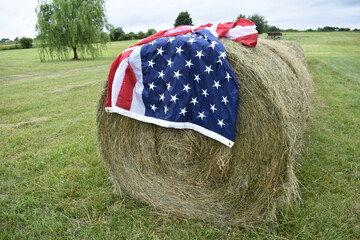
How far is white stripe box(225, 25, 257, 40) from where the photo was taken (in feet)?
10.9

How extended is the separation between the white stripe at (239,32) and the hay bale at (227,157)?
22 cm

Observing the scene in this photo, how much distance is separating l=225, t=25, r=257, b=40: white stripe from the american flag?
0.35m

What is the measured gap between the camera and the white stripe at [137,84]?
121 inches

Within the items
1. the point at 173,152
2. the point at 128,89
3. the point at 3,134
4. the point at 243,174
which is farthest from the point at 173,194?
the point at 3,134

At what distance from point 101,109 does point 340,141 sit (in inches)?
160

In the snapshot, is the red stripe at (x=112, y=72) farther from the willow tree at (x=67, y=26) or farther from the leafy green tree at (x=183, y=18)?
the leafy green tree at (x=183, y=18)

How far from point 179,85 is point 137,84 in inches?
21.5

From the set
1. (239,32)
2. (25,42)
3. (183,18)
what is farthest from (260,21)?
(239,32)

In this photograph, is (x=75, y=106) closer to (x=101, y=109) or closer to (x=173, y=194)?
(x=101, y=109)

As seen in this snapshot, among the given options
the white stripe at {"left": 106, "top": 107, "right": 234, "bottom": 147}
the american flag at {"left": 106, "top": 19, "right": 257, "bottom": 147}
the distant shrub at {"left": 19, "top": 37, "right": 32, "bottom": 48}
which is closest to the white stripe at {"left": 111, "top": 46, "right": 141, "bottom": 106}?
the american flag at {"left": 106, "top": 19, "right": 257, "bottom": 147}

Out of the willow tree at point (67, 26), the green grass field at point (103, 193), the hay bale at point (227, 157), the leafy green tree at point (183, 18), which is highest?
the leafy green tree at point (183, 18)

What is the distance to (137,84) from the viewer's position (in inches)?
123

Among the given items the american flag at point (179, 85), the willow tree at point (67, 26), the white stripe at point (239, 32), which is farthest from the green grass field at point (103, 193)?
the willow tree at point (67, 26)

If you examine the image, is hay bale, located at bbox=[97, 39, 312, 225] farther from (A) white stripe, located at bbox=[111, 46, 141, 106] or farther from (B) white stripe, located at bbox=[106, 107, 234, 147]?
(A) white stripe, located at bbox=[111, 46, 141, 106]
